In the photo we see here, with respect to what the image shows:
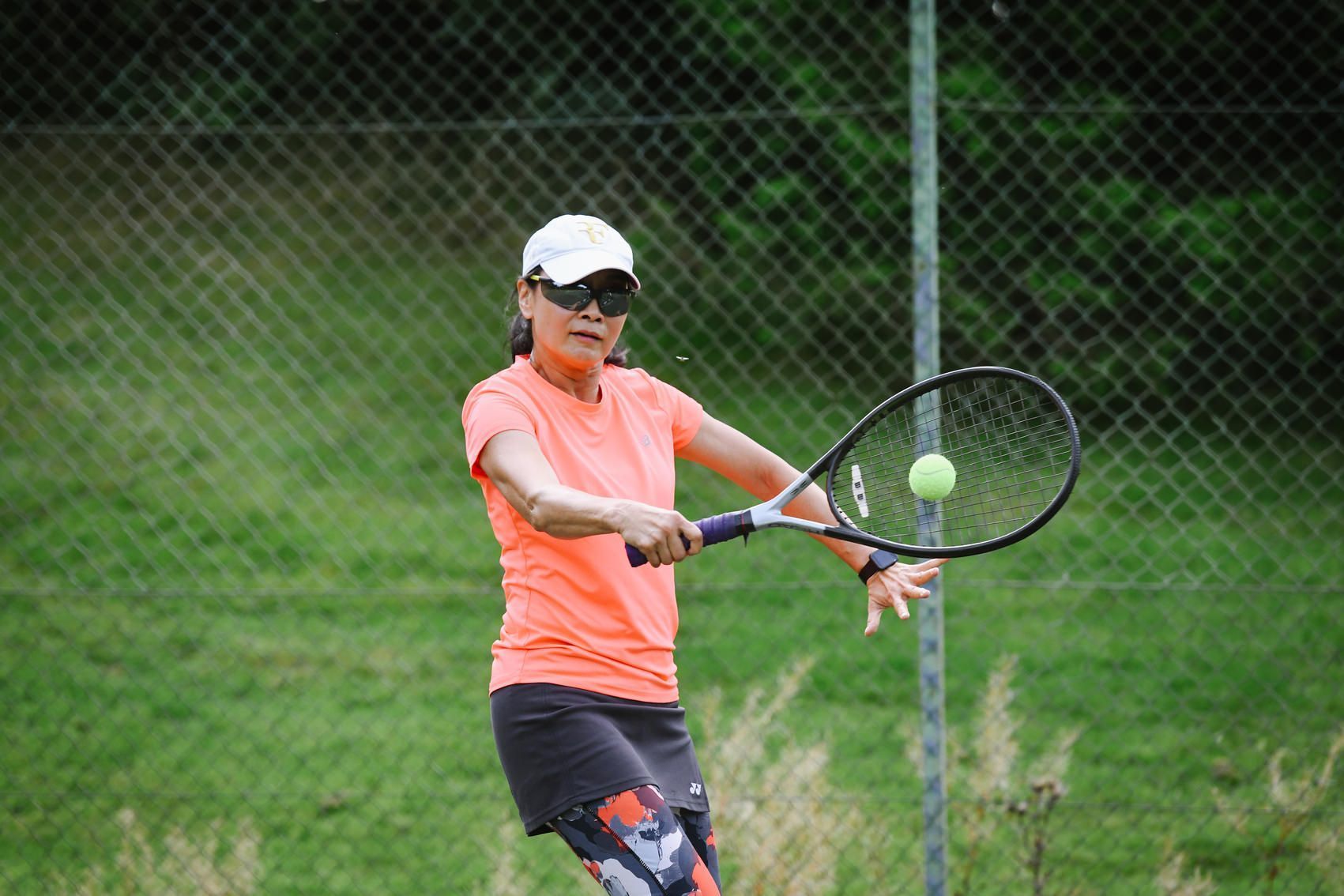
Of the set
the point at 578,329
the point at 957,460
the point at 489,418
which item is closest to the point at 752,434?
the point at 957,460

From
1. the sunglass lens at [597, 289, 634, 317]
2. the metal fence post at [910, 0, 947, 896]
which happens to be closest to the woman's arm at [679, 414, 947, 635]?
the sunglass lens at [597, 289, 634, 317]

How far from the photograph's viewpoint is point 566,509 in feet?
6.82

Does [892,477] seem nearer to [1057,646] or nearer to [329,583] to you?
[1057,646]

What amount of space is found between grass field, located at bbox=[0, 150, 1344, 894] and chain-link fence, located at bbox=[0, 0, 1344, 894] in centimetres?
2

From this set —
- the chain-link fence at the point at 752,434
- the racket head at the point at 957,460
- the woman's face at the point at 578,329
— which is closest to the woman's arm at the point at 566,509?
the woman's face at the point at 578,329

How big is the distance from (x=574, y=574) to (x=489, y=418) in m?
0.31

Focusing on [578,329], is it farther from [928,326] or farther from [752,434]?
[752,434]

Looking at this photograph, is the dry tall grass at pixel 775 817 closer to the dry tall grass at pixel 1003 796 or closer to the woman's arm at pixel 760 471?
the dry tall grass at pixel 1003 796

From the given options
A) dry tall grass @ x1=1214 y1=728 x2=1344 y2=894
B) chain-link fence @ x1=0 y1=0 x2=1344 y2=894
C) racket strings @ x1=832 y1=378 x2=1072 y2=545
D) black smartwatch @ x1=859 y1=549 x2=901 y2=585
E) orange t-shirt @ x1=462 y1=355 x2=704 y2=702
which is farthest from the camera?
chain-link fence @ x1=0 y1=0 x2=1344 y2=894

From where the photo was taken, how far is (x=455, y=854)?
4.05 m

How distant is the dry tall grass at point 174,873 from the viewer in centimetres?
350

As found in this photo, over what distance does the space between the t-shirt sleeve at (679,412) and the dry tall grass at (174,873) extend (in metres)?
1.79

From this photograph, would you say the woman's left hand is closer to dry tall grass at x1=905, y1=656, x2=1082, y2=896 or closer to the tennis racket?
the tennis racket

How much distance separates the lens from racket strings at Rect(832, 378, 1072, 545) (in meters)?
2.61
